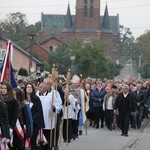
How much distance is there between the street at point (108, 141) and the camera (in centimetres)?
1778

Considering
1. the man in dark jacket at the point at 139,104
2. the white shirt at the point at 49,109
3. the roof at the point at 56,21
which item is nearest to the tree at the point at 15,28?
the roof at the point at 56,21

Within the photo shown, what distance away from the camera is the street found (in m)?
17.8

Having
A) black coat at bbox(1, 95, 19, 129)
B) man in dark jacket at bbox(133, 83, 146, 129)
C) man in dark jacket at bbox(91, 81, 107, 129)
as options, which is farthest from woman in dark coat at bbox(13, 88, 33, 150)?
man in dark jacket at bbox(133, 83, 146, 129)

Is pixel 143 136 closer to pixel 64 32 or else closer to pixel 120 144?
pixel 120 144

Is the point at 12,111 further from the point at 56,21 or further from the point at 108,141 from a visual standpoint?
the point at 56,21

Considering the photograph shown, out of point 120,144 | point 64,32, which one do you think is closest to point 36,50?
point 64,32

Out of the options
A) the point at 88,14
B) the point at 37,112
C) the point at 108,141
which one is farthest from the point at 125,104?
the point at 88,14

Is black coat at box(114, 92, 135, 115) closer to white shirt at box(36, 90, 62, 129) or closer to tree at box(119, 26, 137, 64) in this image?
white shirt at box(36, 90, 62, 129)

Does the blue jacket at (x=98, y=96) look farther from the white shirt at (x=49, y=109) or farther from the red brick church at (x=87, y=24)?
the red brick church at (x=87, y=24)

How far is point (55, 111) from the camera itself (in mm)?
15133

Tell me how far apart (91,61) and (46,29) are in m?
90.4

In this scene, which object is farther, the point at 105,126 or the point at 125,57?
→ the point at 125,57

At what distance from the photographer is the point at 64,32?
139 m

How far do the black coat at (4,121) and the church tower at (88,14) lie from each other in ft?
407
